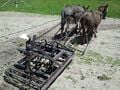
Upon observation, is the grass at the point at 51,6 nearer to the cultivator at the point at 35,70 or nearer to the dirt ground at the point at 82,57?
the dirt ground at the point at 82,57

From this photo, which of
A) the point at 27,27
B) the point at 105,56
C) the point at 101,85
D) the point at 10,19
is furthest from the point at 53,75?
the point at 10,19

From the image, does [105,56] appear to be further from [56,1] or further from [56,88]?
[56,1]

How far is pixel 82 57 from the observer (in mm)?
13648

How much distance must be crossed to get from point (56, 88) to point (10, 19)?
1067cm

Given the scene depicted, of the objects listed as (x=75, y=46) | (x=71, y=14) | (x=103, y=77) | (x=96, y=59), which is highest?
(x=71, y=14)

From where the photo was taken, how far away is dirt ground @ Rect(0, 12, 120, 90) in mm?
11078

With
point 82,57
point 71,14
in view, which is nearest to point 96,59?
point 82,57

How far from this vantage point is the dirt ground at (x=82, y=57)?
36.3 ft

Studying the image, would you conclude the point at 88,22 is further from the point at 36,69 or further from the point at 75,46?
the point at 36,69

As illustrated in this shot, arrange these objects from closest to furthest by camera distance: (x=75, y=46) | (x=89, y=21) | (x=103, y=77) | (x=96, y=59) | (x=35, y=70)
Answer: (x=35, y=70) → (x=103, y=77) → (x=96, y=59) → (x=89, y=21) → (x=75, y=46)

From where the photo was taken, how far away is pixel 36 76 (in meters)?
10.6

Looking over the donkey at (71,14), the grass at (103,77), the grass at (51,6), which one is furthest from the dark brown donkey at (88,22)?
the grass at (51,6)

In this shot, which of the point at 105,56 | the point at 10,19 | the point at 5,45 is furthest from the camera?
the point at 10,19

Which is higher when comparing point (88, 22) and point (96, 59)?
point (88, 22)
